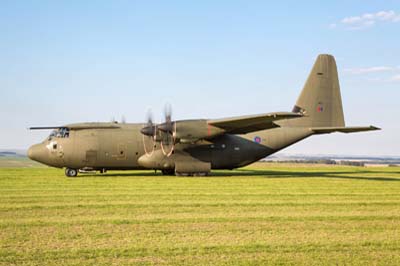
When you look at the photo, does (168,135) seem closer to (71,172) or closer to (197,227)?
(71,172)

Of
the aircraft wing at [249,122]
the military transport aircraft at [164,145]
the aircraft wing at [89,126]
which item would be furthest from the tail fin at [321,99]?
the aircraft wing at [89,126]

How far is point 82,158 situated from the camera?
27359 mm

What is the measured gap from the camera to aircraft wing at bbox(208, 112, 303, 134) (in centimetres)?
2500

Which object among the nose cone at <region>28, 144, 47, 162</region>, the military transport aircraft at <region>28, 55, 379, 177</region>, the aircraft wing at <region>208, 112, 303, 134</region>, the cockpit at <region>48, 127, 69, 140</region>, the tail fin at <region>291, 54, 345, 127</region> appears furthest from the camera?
the tail fin at <region>291, 54, 345, 127</region>

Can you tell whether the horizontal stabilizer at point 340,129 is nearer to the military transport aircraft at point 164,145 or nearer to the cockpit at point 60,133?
the military transport aircraft at point 164,145

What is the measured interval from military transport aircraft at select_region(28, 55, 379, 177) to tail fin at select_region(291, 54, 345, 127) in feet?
5.14

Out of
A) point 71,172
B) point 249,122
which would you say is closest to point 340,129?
point 249,122

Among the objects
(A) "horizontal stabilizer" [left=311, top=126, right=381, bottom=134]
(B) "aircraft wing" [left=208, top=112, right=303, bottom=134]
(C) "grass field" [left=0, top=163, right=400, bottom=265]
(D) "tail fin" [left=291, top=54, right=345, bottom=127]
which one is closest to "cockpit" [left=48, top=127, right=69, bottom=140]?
(B) "aircraft wing" [left=208, top=112, right=303, bottom=134]

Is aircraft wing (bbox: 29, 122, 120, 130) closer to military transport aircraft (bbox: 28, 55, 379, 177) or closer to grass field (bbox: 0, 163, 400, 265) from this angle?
military transport aircraft (bbox: 28, 55, 379, 177)

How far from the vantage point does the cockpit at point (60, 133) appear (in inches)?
1089

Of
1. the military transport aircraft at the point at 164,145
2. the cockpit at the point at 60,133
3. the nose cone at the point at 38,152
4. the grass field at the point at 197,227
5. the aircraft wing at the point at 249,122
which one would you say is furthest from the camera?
the cockpit at the point at 60,133

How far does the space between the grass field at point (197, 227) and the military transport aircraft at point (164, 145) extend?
9.22m

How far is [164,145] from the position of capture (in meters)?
27.8

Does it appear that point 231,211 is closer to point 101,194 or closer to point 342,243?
point 342,243
